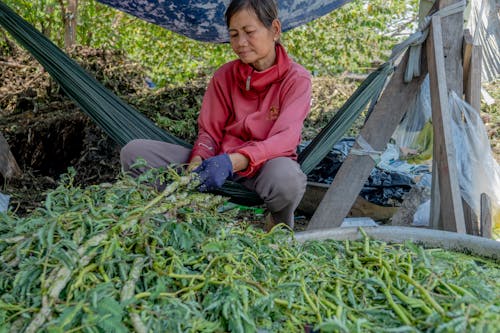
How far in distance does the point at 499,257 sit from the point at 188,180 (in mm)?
1007

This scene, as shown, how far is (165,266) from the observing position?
119 centimetres

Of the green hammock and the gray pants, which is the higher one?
the green hammock

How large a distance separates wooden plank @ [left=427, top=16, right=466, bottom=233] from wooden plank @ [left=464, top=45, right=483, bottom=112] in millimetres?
143

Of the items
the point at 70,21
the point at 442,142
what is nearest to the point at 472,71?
the point at 442,142

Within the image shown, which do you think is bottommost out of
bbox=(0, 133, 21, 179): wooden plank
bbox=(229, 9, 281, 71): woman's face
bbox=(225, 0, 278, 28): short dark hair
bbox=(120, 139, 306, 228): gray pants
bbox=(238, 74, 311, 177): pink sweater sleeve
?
bbox=(0, 133, 21, 179): wooden plank

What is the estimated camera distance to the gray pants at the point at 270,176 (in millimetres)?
2279

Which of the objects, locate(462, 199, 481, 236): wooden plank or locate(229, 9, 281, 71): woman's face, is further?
locate(462, 199, 481, 236): wooden plank

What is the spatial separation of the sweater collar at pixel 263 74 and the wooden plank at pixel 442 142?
658 mm

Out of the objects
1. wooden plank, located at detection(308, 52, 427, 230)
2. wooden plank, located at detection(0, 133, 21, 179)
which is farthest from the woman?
wooden plank, located at detection(0, 133, 21, 179)

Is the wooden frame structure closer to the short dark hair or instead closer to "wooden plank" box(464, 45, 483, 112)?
"wooden plank" box(464, 45, 483, 112)

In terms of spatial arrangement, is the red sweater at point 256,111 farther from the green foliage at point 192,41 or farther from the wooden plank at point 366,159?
the green foliage at point 192,41

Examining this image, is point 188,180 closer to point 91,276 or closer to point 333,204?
point 91,276

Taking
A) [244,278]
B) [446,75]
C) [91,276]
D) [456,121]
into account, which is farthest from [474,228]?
[91,276]

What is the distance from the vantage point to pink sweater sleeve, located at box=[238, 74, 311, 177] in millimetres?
2252
